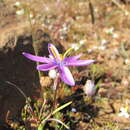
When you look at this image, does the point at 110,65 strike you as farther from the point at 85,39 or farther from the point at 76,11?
the point at 76,11

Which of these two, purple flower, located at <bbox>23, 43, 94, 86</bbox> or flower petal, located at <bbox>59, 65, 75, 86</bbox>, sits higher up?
purple flower, located at <bbox>23, 43, 94, 86</bbox>

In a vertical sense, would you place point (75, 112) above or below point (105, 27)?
below

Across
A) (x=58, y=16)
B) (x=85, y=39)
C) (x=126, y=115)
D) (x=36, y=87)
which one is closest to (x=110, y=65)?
(x=85, y=39)

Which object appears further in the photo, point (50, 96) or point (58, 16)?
point (58, 16)

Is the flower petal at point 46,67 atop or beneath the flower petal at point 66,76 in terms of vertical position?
atop

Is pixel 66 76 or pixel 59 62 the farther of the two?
pixel 59 62

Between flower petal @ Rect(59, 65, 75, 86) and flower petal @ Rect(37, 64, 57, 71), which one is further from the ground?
flower petal @ Rect(37, 64, 57, 71)

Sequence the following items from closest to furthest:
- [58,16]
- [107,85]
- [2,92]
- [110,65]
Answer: [2,92] < [107,85] < [110,65] < [58,16]

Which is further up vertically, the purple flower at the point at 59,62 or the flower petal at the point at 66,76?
the purple flower at the point at 59,62
